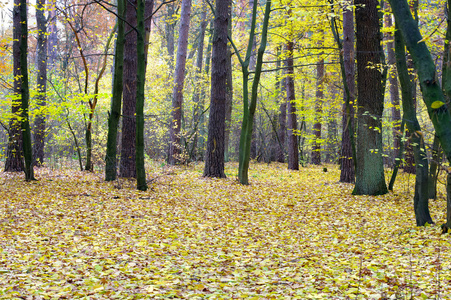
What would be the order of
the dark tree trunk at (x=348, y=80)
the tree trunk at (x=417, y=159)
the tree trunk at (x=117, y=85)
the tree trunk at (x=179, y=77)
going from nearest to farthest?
the tree trunk at (x=417, y=159) < the tree trunk at (x=117, y=85) < the dark tree trunk at (x=348, y=80) < the tree trunk at (x=179, y=77)

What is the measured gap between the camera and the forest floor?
3.31 m

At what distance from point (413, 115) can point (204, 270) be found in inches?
160

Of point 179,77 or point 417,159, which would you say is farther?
point 179,77

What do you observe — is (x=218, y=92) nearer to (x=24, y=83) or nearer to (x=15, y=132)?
(x=24, y=83)

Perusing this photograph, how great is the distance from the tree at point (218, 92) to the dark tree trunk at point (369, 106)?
392 centimetres

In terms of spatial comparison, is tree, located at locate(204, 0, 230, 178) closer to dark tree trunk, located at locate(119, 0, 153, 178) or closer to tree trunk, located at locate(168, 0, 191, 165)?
dark tree trunk, located at locate(119, 0, 153, 178)

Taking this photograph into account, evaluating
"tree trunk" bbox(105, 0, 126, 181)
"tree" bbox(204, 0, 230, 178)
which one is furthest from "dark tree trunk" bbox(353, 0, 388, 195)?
"tree trunk" bbox(105, 0, 126, 181)

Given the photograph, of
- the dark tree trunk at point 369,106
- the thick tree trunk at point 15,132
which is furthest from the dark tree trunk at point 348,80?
the thick tree trunk at point 15,132

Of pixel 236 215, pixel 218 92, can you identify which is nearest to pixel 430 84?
pixel 236 215

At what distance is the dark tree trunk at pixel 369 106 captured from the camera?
315 inches

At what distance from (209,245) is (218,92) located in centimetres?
623

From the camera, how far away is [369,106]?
809cm

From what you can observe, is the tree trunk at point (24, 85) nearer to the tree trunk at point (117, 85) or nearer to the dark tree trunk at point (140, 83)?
the tree trunk at point (117, 85)

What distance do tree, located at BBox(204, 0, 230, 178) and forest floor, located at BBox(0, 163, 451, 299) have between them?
2.14 m
